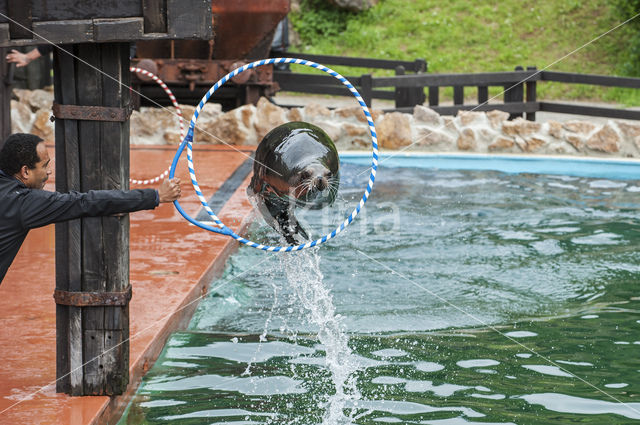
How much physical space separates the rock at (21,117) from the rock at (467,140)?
5671 millimetres

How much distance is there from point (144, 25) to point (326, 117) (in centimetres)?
869

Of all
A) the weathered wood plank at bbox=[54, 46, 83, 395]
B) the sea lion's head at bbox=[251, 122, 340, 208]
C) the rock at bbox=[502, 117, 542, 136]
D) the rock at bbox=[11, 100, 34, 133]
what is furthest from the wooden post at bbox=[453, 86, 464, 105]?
the weathered wood plank at bbox=[54, 46, 83, 395]

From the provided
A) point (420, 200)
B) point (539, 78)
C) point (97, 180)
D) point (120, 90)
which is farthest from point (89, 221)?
point (539, 78)

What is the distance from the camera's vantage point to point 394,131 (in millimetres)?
12078

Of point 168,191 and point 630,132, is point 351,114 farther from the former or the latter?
point 168,191

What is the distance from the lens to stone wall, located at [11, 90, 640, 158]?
12070mm

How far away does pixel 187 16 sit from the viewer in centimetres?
378

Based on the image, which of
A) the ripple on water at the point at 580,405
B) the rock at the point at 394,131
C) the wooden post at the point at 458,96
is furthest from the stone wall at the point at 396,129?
the ripple on water at the point at 580,405

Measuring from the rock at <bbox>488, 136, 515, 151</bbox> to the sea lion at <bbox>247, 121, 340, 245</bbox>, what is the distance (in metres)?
7.46

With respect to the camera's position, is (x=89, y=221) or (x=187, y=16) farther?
(x=89, y=221)

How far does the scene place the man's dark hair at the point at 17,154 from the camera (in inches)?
148

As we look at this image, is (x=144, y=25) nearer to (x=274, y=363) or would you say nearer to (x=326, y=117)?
(x=274, y=363)

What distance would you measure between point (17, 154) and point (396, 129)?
8.68 m

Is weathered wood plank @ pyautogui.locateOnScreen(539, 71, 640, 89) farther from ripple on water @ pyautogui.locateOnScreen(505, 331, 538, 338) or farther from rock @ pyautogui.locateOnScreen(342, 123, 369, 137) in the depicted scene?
ripple on water @ pyautogui.locateOnScreen(505, 331, 538, 338)
